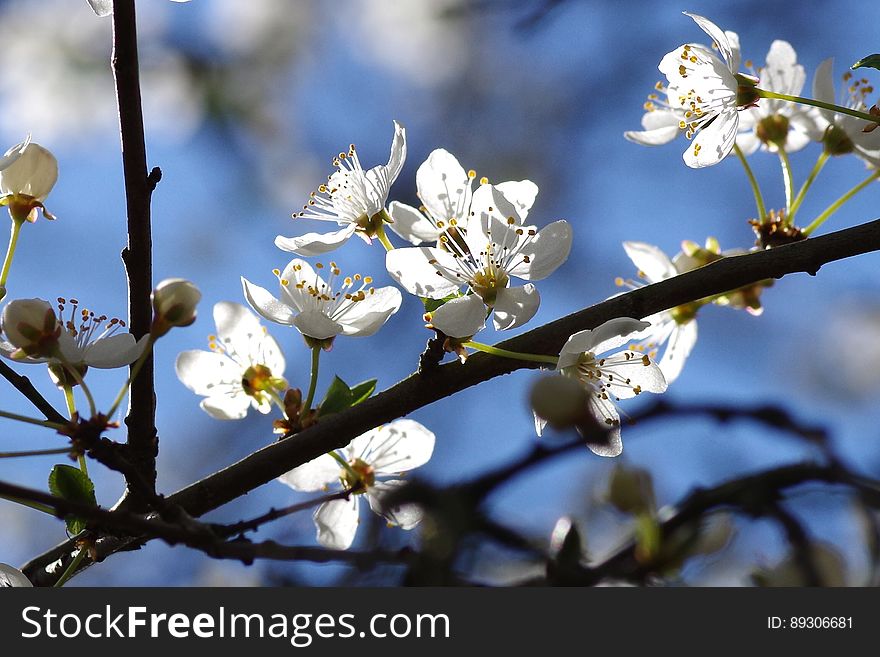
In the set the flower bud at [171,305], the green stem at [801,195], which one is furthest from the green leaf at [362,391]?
the green stem at [801,195]

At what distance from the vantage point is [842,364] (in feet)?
12.8

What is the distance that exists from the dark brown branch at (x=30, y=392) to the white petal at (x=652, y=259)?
0.74 metres

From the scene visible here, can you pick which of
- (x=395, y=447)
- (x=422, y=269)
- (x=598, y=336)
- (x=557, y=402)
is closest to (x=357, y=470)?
(x=395, y=447)

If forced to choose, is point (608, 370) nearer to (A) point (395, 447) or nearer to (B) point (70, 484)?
(A) point (395, 447)

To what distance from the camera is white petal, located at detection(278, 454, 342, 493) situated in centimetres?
123

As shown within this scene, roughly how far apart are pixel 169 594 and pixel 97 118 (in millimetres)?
3201

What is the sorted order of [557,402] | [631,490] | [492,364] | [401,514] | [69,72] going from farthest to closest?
1. [69,72]
2. [492,364]
3. [631,490]
4. [557,402]
5. [401,514]

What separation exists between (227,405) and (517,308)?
1.40 ft

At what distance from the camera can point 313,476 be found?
4.08ft

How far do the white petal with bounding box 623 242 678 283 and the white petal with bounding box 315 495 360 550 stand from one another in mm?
490

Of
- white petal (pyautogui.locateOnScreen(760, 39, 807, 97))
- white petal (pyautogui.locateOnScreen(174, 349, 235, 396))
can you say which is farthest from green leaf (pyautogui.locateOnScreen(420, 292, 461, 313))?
white petal (pyautogui.locateOnScreen(760, 39, 807, 97))

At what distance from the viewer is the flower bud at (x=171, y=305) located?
972 mm

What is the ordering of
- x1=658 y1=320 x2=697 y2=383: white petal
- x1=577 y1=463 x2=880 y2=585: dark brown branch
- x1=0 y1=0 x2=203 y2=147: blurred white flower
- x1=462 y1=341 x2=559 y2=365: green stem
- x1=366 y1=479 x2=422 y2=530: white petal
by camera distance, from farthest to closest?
x1=0 y1=0 x2=203 y2=147: blurred white flower
x1=658 y1=320 x2=697 y2=383: white petal
x1=462 y1=341 x2=559 y2=365: green stem
x1=577 y1=463 x2=880 y2=585: dark brown branch
x1=366 y1=479 x2=422 y2=530: white petal

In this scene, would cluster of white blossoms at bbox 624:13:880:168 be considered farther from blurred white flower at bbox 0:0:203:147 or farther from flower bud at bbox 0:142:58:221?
blurred white flower at bbox 0:0:203:147
